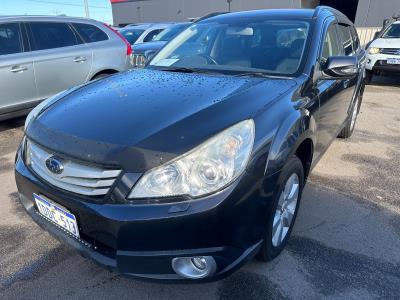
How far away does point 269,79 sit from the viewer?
2521 mm

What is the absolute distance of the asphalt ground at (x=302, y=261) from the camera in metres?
2.20

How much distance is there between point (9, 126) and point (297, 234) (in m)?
4.81

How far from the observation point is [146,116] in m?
→ 2.02

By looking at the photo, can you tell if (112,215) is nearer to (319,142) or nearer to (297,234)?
(297,234)

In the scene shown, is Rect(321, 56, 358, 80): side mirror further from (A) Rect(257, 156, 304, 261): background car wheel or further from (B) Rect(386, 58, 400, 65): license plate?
(B) Rect(386, 58, 400, 65): license plate

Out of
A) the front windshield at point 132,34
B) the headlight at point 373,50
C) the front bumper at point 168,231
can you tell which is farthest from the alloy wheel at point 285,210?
the front windshield at point 132,34

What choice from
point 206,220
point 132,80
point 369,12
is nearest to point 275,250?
point 206,220

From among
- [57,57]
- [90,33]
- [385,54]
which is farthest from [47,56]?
[385,54]

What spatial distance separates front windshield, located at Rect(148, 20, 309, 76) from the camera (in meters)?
2.79

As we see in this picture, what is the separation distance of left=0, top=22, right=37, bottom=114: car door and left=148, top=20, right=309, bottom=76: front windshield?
2.52m

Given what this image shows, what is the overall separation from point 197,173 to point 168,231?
1.01 feet

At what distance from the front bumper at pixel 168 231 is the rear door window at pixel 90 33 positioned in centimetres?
458

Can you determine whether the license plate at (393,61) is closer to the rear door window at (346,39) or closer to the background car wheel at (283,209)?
the rear door window at (346,39)

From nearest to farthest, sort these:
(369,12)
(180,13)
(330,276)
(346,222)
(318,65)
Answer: (330,276)
(318,65)
(346,222)
(369,12)
(180,13)
